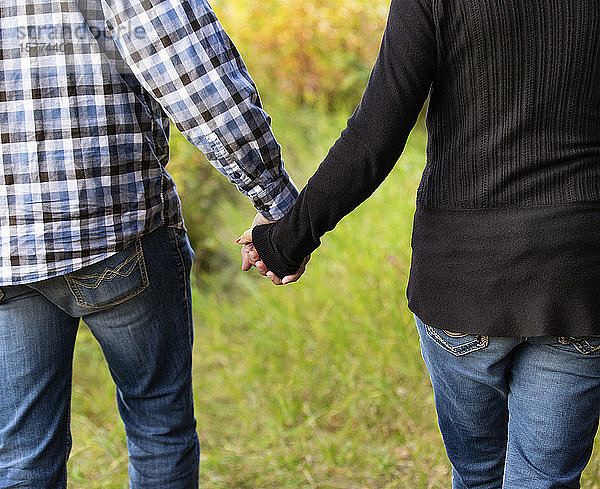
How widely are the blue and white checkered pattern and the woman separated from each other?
10.8 inches

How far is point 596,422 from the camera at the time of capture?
5.09 feet

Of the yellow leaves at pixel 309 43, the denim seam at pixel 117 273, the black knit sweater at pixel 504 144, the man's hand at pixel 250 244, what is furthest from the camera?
the yellow leaves at pixel 309 43

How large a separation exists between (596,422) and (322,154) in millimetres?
3486

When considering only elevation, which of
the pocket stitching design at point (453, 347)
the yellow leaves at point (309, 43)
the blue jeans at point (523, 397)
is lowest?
the blue jeans at point (523, 397)

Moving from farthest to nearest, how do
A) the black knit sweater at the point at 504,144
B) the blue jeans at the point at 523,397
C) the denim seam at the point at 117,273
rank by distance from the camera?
1. the denim seam at the point at 117,273
2. the blue jeans at the point at 523,397
3. the black knit sweater at the point at 504,144

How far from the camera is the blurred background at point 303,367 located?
8.95 ft

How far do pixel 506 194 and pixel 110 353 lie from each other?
0.98m

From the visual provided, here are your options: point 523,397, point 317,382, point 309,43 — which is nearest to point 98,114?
point 523,397

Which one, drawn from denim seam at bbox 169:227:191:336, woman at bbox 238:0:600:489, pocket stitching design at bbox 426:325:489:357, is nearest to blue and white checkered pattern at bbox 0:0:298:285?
denim seam at bbox 169:227:191:336

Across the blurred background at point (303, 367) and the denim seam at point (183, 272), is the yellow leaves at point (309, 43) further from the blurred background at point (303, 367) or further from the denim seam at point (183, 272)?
the denim seam at point (183, 272)

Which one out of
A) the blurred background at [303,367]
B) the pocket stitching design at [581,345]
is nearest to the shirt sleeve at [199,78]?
the pocket stitching design at [581,345]

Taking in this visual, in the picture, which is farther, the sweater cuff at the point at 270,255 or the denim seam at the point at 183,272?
the denim seam at the point at 183,272

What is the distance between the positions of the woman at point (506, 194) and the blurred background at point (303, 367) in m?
1.04

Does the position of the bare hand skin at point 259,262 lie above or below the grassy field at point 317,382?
above
